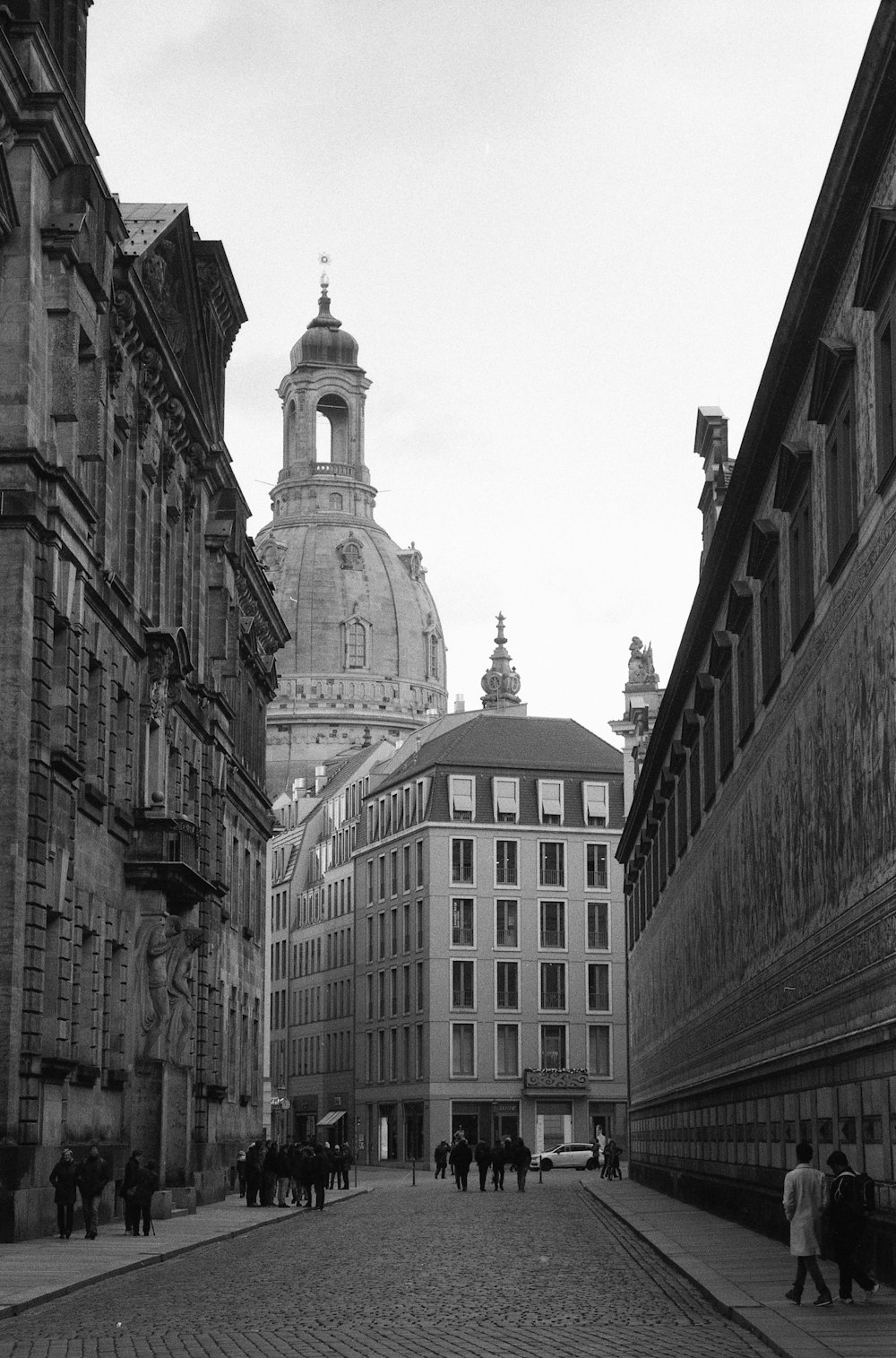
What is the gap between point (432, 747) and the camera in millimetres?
122375

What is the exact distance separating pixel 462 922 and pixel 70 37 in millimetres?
77193

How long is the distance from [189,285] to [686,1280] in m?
Answer: 33.4

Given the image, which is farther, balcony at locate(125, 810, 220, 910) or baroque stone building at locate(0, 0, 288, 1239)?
balcony at locate(125, 810, 220, 910)

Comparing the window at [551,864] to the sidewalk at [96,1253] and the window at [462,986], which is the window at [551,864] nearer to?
the window at [462,986]

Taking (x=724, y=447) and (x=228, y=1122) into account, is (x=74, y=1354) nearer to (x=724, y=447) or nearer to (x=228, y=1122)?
(x=724, y=447)

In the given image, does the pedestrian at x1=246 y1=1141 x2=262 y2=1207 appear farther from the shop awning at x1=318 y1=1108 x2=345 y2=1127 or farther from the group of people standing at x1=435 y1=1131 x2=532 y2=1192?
the shop awning at x1=318 y1=1108 x2=345 y2=1127


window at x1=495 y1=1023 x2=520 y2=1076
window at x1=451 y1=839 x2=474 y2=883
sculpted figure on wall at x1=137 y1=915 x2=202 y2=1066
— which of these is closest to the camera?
sculpted figure on wall at x1=137 y1=915 x2=202 y2=1066

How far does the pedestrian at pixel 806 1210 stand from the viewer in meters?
21.8

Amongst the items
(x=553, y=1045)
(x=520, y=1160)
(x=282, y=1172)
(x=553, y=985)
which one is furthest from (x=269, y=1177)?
(x=553, y=1045)

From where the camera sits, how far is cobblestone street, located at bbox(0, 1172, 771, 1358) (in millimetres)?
20156

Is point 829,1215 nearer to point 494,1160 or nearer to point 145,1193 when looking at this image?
point 145,1193

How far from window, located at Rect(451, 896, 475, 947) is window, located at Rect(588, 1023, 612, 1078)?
8019 mm

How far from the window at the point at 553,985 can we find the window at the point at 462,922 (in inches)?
162

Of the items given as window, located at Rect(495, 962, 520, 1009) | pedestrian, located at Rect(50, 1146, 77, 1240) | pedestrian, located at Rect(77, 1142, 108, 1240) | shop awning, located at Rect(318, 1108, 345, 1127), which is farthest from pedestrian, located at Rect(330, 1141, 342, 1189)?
shop awning, located at Rect(318, 1108, 345, 1127)
